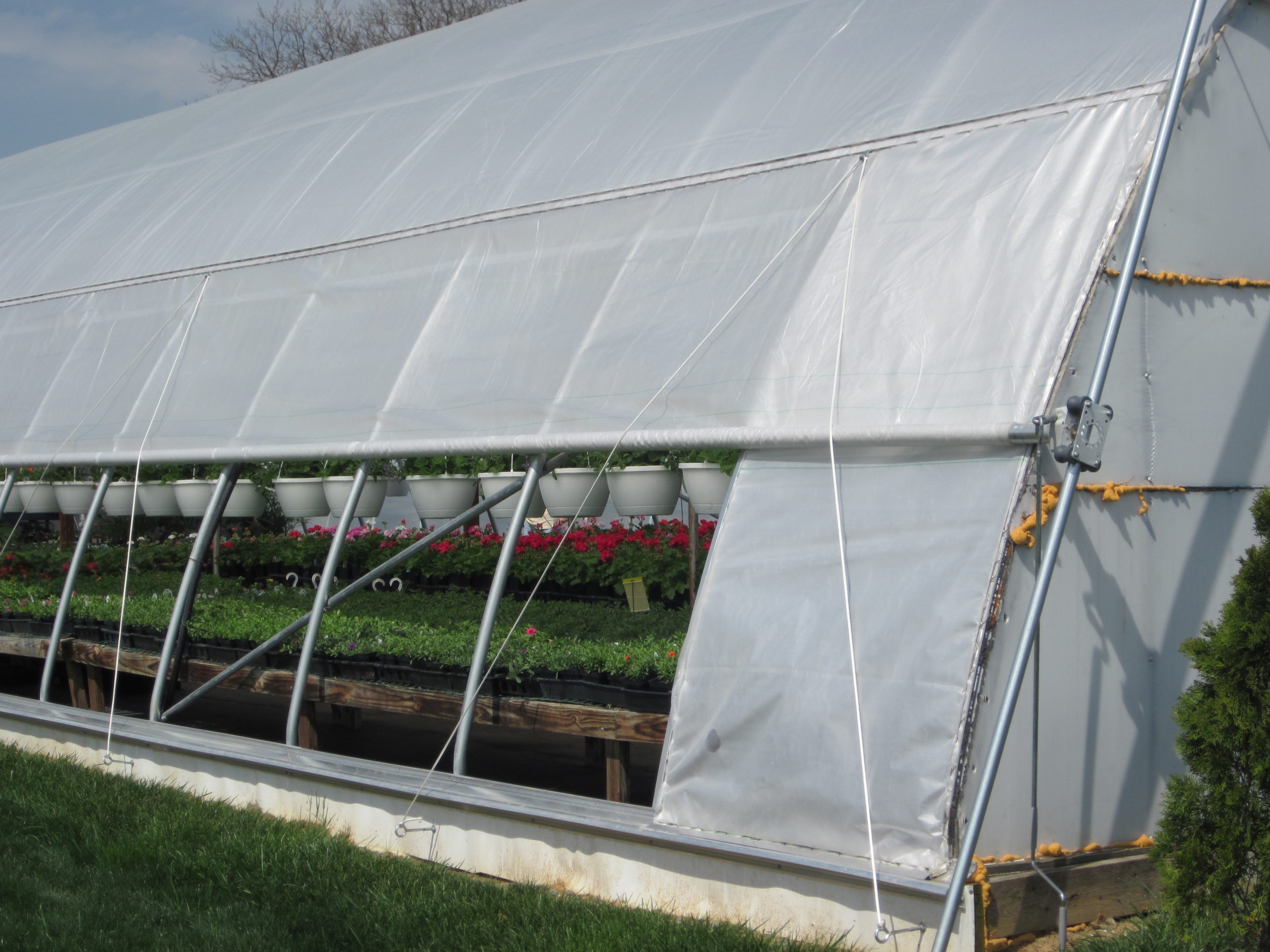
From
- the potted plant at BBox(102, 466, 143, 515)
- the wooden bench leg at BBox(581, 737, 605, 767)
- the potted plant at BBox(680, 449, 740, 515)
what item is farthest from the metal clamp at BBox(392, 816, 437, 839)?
the potted plant at BBox(102, 466, 143, 515)

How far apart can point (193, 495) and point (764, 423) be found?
16.6 ft

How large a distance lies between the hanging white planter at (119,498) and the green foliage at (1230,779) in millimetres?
7132

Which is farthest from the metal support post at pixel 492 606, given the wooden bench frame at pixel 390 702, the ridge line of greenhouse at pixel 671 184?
the ridge line of greenhouse at pixel 671 184

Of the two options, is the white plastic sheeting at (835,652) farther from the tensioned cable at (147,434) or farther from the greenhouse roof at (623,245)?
the tensioned cable at (147,434)

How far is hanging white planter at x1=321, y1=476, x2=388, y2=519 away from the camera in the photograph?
7.40 m

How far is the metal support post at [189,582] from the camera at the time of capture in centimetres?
654

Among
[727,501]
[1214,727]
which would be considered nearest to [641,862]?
[727,501]

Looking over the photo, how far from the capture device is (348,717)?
8.98 meters

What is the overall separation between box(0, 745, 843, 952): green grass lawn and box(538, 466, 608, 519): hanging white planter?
247 centimetres

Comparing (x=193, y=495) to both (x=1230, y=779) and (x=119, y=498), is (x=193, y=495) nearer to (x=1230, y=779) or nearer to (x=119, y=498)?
(x=119, y=498)

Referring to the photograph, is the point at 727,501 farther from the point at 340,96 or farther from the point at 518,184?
the point at 340,96

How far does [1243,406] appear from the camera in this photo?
466 centimetres

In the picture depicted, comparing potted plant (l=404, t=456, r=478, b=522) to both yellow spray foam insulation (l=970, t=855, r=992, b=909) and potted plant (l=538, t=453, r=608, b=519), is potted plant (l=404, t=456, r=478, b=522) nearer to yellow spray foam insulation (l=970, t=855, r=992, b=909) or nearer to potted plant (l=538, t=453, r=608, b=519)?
potted plant (l=538, t=453, r=608, b=519)

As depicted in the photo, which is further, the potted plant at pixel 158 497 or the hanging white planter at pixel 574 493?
the potted plant at pixel 158 497
